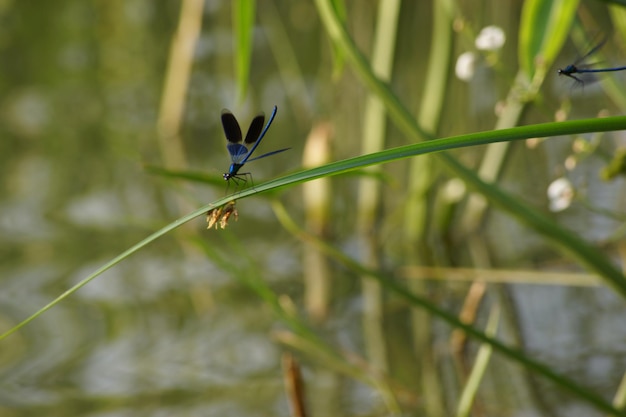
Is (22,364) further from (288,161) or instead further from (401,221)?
(288,161)

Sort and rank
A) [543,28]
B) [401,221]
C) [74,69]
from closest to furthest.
Result: [543,28], [401,221], [74,69]


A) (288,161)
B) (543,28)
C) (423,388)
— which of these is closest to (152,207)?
(288,161)

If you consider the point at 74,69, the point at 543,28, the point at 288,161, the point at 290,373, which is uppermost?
the point at 74,69

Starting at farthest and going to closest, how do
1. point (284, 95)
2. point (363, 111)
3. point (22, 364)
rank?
1. point (284, 95)
2. point (363, 111)
3. point (22, 364)

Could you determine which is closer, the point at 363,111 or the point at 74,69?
the point at 363,111

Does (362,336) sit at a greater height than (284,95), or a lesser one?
lesser

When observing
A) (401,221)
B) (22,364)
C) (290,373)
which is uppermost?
(401,221)

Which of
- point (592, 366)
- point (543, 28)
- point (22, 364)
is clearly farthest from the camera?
point (22, 364)

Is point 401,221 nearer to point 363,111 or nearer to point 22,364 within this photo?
point 363,111

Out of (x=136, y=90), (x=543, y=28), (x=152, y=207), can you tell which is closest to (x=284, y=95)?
(x=136, y=90)
